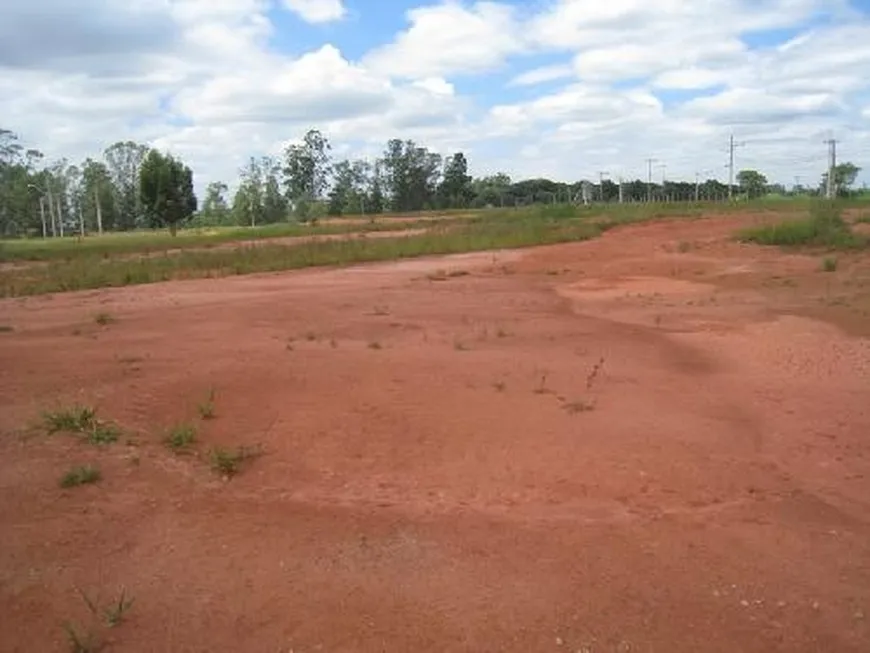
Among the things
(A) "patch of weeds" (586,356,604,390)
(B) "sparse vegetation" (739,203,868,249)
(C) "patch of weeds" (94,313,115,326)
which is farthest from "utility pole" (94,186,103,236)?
(A) "patch of weeds" (586,356,604,390)

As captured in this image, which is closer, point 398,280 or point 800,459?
point 800,459

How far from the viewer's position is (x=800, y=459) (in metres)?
5.75

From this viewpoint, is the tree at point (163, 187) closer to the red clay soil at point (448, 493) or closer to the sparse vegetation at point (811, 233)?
the sparse vegetation at point (811, 233)

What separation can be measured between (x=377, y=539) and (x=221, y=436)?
187 centimetres

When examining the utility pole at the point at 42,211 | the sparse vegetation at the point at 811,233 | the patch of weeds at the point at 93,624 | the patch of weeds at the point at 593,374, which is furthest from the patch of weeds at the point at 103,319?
the utility pole at the point at 42,211

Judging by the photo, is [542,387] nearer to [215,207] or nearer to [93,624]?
[93,624]

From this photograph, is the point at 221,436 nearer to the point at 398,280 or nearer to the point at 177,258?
the point at 398,280

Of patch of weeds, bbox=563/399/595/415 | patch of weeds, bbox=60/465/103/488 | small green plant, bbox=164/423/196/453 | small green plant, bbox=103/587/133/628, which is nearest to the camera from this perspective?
small green plant, bbox=103/587/133/628

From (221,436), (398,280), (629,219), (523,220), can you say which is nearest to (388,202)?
(523,220)

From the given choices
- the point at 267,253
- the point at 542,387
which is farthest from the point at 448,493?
the point at 267,253

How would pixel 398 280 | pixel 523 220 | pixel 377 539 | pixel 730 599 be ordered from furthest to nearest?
1. pixel 523 220
2. pixel 398 280
3. pixel 377 539
4. pixel 730 599

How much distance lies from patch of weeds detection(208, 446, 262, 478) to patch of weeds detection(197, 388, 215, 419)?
2.32 feet

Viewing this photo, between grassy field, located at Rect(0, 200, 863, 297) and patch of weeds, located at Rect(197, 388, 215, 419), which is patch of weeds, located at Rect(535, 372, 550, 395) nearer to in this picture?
patch of weeds, located at Rect(197, 388, 215, 419)

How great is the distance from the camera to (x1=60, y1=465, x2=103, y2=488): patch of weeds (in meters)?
5.03
